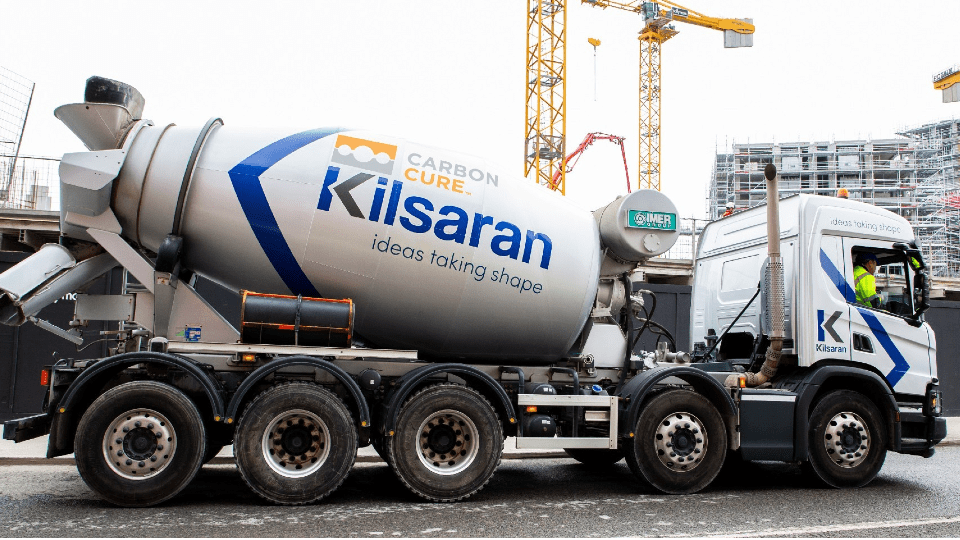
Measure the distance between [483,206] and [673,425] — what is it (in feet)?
9.33

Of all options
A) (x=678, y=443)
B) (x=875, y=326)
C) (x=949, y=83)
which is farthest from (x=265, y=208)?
(x=949, y=83)

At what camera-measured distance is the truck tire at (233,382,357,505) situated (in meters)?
6.03

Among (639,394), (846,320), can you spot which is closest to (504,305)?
(639,394)

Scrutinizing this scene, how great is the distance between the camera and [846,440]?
25.4 ft

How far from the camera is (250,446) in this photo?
6.02 metres

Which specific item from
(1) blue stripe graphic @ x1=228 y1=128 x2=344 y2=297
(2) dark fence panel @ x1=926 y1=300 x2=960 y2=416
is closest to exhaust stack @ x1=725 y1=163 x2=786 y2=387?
(1) blue stripe graphic @ x1=228 y1=128 x2=344 y2=297

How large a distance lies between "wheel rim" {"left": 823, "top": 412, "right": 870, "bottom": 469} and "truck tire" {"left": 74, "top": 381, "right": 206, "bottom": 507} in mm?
6235

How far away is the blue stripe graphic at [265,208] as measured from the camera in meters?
6.60

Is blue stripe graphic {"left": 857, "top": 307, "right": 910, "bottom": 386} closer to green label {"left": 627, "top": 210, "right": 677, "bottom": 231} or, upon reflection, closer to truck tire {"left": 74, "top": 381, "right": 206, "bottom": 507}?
green label {"left": 627, "top": 210, "right": 677, "bottom": 231}

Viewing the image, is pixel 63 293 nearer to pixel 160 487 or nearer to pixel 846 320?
pixel 160 487

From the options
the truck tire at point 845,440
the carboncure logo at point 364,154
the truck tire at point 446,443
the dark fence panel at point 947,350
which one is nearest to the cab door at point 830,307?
the truck tire at point 845,440

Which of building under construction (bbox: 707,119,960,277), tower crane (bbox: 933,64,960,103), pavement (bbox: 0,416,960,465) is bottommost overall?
pavement (bbox: 0,416,960,465)

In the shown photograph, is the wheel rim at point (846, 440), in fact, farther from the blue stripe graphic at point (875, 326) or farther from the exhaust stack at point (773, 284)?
the exhaust stack at point (773, 284)

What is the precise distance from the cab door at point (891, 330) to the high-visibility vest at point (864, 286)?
0.23 feet
